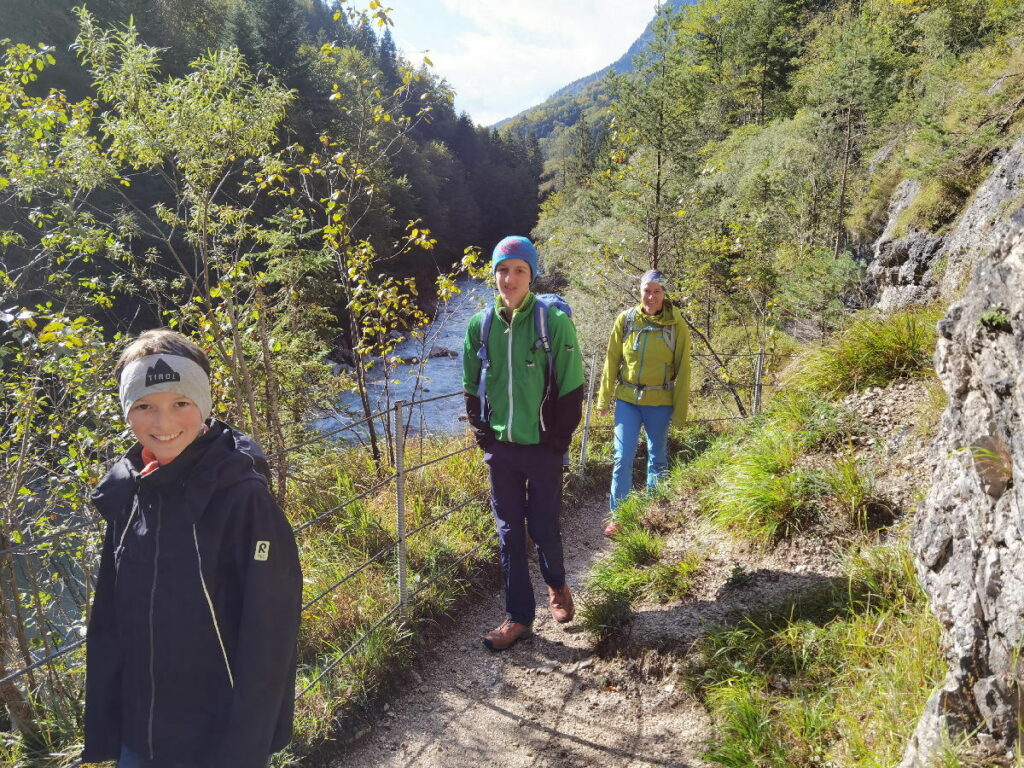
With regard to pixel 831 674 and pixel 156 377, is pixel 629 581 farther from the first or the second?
pixel 156 377

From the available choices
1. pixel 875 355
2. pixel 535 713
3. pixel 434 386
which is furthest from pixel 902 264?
pixel 434 386

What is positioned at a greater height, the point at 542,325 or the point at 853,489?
the point at 542,325

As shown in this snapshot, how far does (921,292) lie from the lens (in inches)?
363

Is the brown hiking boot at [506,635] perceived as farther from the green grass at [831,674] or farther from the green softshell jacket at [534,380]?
the green softshell jacket at [534,380]

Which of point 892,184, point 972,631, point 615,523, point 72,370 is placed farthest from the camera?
point 892,184

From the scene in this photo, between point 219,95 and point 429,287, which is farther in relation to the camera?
point 429,287

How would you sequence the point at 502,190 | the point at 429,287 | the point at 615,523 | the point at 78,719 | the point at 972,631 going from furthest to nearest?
the point at 502,190 < the point at 429,287 < the point at 615,523 < the point at 78,719 < the point at 972,631

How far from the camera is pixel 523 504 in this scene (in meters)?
3.29

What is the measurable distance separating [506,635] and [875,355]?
3362 mm

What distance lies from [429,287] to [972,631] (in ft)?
99.8

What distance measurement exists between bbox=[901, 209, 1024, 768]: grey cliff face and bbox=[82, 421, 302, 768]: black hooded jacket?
78.4 inches

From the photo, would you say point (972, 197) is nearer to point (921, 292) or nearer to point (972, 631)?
point (921, 292)

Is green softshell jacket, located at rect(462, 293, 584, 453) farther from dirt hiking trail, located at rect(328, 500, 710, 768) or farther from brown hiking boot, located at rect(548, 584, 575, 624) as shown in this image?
dirt hiking trail, located at rect(328, 500, 710, 768)

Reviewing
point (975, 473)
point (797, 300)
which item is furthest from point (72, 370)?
point (797, 300)
